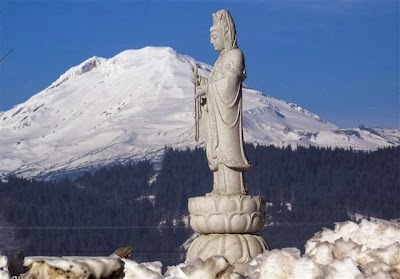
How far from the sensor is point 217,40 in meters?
11.7

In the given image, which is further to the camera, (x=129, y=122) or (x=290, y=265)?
(x=129, y=122)

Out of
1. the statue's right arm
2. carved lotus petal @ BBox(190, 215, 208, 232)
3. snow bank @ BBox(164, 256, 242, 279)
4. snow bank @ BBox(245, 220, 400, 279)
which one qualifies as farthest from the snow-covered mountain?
snow bank @ BBox(164, 256, 242, 279)

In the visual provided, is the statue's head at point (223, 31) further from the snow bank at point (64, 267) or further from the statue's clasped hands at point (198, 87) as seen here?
the snow bank at point (64, 267)

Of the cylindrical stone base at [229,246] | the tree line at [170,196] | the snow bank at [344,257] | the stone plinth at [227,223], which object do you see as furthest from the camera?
the tree line at [170,196]

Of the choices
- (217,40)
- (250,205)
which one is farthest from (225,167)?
(217,40)

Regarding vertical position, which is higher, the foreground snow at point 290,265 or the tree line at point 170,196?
the tree line at point 170,196

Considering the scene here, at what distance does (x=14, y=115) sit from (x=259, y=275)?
46.0 m

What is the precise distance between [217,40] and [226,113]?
69 cm

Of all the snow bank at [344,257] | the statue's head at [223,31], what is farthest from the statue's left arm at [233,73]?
the snow bank at [344,257]

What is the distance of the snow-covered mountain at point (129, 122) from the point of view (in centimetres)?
4162

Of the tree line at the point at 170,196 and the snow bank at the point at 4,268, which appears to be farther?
the tree line at the point at 170,196

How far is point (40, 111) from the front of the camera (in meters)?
47.4

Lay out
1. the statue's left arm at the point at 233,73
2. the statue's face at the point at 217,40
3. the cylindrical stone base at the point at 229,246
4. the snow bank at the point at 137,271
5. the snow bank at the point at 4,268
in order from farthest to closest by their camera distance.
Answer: the statue's face at the point at 217,40
the statue's left arm at the point at 233,73
the cylindrical stone base at the point at 229,246
the snow bank at the point at 137,271
the snow bank at the point at 4,268

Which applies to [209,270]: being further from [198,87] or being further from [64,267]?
[198,87]
